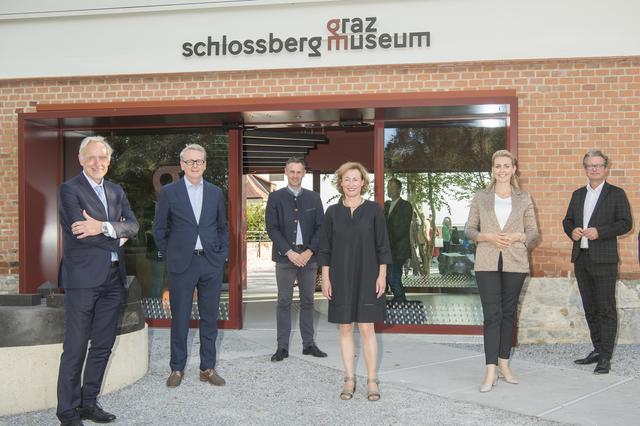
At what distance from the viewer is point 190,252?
18.8 feet

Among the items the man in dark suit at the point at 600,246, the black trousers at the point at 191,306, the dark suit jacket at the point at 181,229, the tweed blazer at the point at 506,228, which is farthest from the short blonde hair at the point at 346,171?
the man in dark suit at the point at 600,246

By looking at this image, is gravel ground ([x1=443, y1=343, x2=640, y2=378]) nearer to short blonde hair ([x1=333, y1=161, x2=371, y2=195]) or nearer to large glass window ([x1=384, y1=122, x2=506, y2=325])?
large glass window ([x1=384, y1=122, x2=506, y2=325])

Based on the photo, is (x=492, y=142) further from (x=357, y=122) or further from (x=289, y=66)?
(x=289, y=66)

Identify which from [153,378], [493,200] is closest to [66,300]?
[153,378]

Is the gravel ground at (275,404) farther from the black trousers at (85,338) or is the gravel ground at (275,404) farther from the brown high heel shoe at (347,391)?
the black trousers at (85,338)

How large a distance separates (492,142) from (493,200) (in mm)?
2791

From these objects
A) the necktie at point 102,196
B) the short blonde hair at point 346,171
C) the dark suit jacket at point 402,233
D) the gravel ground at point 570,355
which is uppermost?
the short blonde hair at point 346,171

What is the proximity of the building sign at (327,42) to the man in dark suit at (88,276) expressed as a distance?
13.3 feet

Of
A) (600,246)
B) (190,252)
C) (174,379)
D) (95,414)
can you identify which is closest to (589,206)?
(600,246)

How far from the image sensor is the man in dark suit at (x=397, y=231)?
8695 millimetres

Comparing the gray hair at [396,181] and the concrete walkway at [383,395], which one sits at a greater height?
the gray hair at [396,181]

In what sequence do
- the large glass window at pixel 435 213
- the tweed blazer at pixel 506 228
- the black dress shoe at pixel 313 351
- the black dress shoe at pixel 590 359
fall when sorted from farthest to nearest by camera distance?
the large glass window at pixel 435 213
the black dress shoe at pixel 313 351
the black dress shoe at pixel 590 359
the tweed blazer at pixel 506 228

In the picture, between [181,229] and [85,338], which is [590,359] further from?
[85,338]

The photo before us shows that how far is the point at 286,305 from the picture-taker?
709 cm
